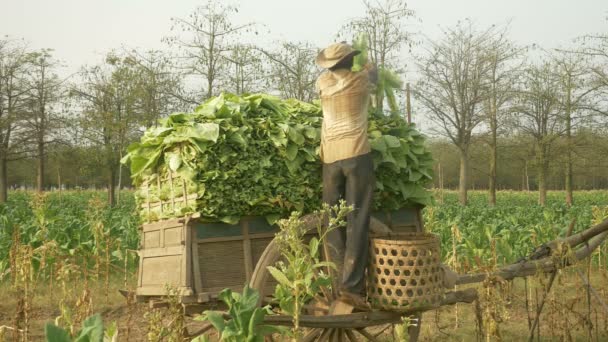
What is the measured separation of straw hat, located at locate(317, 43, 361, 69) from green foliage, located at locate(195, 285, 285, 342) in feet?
6.16

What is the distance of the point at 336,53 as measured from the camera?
4.24 m

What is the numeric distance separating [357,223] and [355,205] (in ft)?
0.39

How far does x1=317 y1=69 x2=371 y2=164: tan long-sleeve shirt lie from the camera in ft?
13.7

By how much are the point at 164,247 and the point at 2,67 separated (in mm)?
30238

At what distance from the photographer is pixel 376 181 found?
15.2 ft

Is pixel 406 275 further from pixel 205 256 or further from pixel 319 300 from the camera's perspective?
pixel 205 256

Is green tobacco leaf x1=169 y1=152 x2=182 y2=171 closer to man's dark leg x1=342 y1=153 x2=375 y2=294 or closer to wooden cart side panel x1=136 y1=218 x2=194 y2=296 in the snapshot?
wooden cart side panel x1=136 y1=218 x2=194 y2=296

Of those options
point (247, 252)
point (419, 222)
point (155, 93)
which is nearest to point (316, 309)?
point (247, 252)

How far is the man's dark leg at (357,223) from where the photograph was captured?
13.5ft

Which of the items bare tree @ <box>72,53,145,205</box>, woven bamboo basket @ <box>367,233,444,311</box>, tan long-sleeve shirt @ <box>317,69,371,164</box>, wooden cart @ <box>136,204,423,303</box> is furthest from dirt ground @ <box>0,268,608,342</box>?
bare tree @ <box>72,53,145,205</box>

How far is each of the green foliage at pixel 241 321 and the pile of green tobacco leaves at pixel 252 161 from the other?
47.5 inches

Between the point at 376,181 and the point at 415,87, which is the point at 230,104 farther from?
the point at 415,87

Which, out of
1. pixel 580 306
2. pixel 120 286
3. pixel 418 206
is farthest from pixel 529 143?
pixel 418 206

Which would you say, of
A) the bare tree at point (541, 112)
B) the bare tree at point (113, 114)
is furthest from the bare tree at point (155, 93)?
the bare tree at point (541, 112)
